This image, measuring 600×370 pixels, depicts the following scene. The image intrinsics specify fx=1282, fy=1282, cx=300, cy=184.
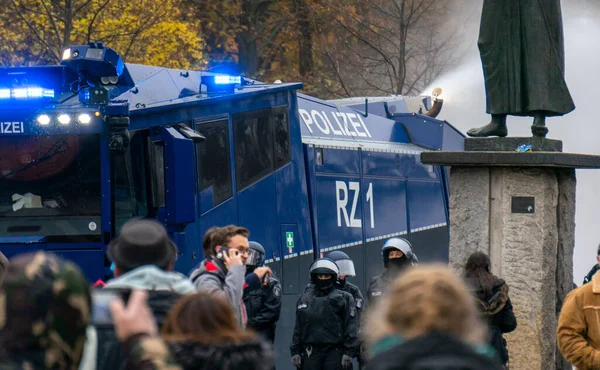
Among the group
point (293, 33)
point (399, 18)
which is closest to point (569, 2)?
point (399, 18)

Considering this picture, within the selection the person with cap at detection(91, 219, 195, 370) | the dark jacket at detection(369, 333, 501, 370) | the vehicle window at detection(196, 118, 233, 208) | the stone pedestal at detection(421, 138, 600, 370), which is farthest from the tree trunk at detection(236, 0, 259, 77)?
the dark jacket at detection(369, 333, 501, 370)

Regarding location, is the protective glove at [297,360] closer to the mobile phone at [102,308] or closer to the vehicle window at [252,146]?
the vehicle window at [252,146]

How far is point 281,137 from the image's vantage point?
1357 centimetres

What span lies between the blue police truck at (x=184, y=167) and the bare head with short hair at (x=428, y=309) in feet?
22.0

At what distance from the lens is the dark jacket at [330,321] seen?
11.1 meters

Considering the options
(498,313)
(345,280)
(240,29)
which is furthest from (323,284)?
(240,29)

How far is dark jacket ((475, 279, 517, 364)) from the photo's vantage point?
9.45 m

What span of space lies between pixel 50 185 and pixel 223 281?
4.20m

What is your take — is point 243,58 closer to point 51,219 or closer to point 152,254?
point 51,219

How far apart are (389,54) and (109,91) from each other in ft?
58.6

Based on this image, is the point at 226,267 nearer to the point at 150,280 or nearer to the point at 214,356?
the point at 150,280

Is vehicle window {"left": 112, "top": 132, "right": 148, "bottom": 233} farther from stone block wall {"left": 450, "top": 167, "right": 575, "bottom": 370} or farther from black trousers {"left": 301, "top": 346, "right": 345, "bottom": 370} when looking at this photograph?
stone block wall {"left": 450, "top": 167, "right": 575, "bottom": 370}

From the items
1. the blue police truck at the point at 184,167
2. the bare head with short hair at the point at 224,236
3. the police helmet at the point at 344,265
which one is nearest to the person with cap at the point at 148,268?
the bare head with short hair at the point at 224,236

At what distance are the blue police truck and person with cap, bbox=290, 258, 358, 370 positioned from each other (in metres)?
1.13
